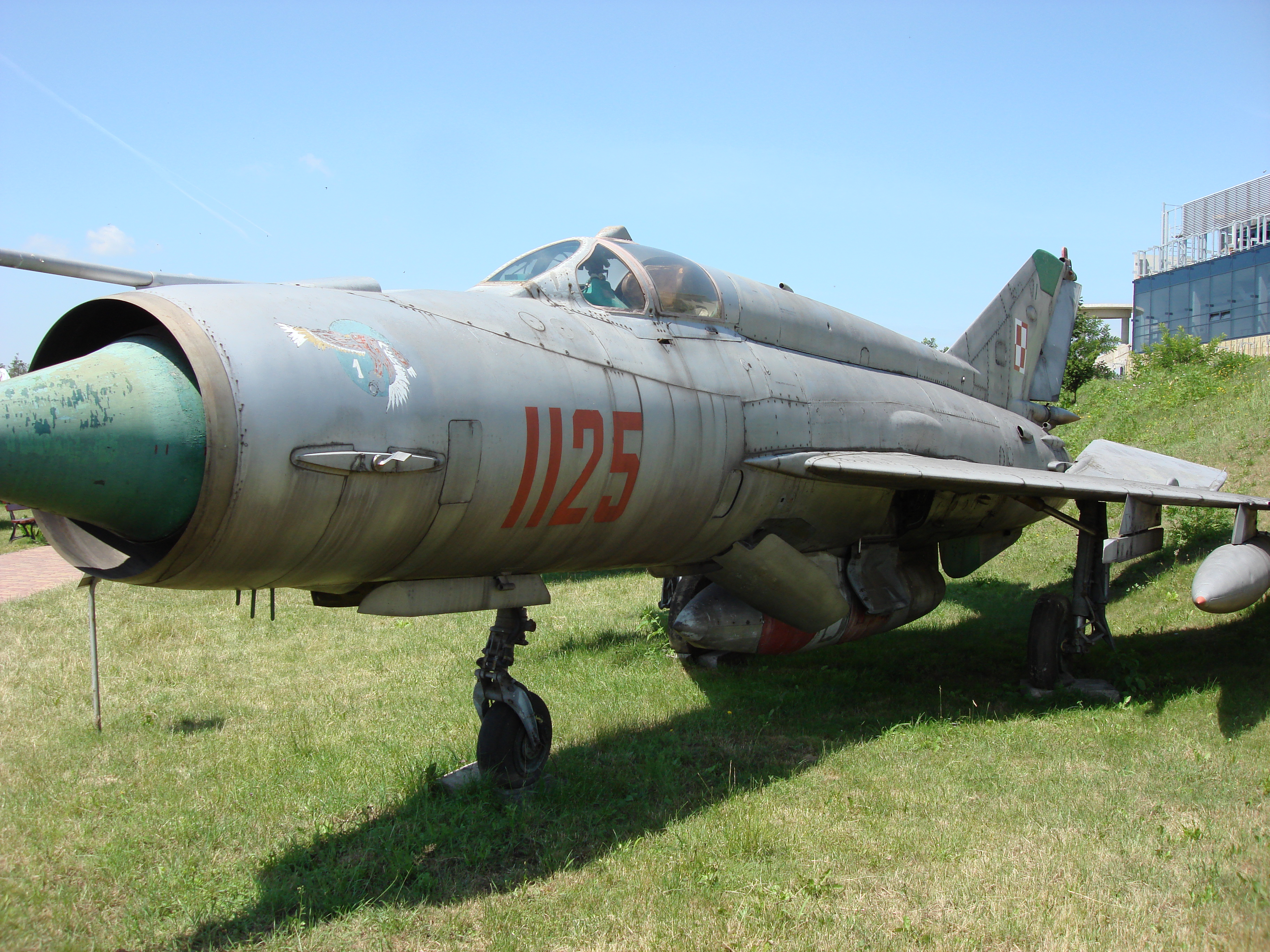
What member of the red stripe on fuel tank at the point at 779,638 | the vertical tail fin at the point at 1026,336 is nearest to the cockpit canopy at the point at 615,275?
the red stripe on fuel tank at the point at 779,638

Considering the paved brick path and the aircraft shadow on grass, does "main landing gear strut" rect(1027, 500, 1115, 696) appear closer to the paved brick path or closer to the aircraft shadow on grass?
the aircraft shadow on grass

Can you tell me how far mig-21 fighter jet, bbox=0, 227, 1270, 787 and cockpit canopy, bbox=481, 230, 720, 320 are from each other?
25mm

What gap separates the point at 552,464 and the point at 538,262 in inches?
78.5

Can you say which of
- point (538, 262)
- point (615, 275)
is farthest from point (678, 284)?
point (538, 262)

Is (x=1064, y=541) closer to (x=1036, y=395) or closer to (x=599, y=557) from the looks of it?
(x=1036, y=395)

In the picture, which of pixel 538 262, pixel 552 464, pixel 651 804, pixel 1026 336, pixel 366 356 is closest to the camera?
pixel 366 356

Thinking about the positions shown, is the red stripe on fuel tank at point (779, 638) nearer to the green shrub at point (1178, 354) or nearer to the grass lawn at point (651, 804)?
the grass lawn at point (651, 804)

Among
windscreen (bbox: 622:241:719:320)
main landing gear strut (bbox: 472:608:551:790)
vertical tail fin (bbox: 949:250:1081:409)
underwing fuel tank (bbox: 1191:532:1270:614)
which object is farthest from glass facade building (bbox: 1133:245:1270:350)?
main landing gear strut (bbox: 472:608:551:790)

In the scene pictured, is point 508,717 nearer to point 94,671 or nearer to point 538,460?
point 538,460

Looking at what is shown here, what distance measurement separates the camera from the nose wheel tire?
18.4 feet

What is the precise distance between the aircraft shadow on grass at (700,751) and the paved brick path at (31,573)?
37.3 ft

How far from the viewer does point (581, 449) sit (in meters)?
4.94

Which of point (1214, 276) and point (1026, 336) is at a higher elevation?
point (1214, 276)

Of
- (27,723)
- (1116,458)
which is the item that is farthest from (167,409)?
(1116,458)
